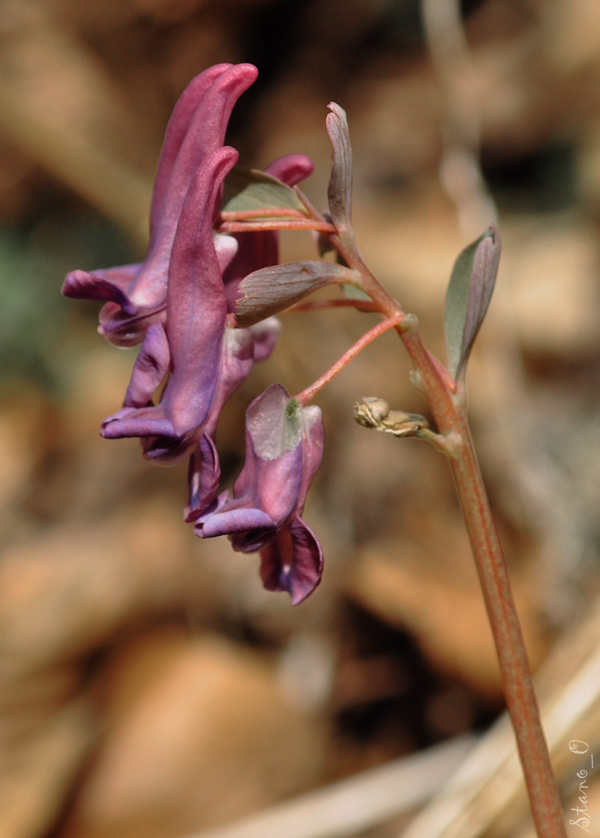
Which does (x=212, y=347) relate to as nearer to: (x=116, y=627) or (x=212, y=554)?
(x=116, y=627)

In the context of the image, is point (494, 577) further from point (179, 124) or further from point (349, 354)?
point (179, 124)

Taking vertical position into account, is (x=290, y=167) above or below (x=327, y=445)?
above

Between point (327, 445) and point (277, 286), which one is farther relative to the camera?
point (327, 445)

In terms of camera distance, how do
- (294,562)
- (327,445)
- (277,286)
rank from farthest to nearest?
(327,445), (294,562), (277,286)

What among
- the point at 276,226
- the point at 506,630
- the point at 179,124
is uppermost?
the point at 179,124

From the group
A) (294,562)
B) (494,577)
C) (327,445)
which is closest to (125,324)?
(294,562)

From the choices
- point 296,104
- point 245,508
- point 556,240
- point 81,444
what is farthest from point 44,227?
point 245,508

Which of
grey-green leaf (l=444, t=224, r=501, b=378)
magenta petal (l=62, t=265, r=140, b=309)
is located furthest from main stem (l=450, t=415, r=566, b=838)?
magenta petal (l=62, t=265, r=140, b=309)
